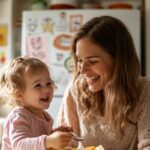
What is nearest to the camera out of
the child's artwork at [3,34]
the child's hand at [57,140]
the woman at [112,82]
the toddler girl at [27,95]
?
the child's hand at [57,140]

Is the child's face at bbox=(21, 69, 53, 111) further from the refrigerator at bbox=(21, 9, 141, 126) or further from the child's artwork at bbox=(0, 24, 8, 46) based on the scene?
the child's artwork at bbox=(0, 24, 8, 46)

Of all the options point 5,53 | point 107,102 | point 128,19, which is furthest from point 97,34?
point 5,53

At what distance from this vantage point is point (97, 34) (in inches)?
47.4

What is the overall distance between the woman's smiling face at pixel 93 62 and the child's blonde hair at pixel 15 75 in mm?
155

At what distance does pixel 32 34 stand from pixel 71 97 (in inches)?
63.9

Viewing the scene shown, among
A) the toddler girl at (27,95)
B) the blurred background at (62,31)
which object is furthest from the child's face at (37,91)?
the blurred background at (62,31)

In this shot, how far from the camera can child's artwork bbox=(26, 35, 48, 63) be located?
283 centimetres

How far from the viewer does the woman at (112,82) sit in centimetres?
118

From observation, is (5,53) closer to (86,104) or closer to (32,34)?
(32,34)

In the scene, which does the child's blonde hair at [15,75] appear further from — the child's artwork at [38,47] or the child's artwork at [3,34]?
the child's artwork at [3,34]

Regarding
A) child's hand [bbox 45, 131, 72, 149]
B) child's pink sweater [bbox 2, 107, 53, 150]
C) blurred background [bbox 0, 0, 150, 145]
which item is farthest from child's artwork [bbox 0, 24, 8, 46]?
child's hand [bbox 45, 131, 72, 149]

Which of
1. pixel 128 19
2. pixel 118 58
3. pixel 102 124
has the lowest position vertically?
pixel 102 124

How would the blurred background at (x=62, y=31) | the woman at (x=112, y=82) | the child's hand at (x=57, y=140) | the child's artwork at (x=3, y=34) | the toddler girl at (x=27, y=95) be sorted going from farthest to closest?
the child's artwork at (x=3, y=34) < the blurred background at (x=62, y=31) < the woman at (x=112, y=82) < the toddler girl at (x=27, y=95) < the child's hand at (x=57, y=140)

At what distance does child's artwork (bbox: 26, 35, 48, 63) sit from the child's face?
1.70 m
